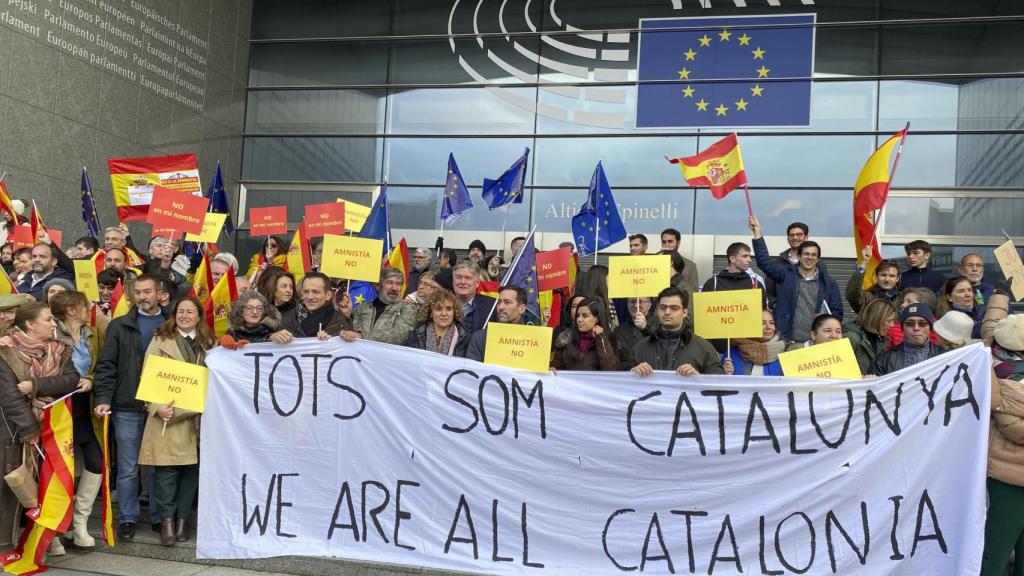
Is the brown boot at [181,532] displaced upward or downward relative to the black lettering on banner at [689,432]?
downward

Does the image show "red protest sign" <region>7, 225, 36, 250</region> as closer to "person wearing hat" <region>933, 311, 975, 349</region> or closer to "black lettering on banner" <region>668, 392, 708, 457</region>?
"black lettering on banner" <region>668, 392, 708, 457</region>

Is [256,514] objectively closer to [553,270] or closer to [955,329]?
[553,270]

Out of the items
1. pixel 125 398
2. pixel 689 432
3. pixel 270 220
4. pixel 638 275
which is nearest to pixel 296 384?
pixel 125 398

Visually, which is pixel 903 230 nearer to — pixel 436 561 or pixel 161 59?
pixel 436 561

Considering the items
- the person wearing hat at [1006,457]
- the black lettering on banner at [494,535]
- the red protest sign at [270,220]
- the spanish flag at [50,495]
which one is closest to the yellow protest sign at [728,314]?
the person wearing hat at [1006,457]

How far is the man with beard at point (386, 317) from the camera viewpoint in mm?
6672

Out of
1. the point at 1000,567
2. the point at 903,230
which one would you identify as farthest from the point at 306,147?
the point at 1000,567

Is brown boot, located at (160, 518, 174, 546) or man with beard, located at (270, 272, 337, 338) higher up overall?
man with beard, located at (270, 272, 337, 338)

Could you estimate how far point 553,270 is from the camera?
7992 millimetres

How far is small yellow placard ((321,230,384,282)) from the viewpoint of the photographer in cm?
731

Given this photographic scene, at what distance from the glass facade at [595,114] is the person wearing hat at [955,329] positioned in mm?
8275

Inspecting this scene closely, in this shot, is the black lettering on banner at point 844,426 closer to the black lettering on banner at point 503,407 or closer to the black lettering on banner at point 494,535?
the black lettering on banner at point 503,407

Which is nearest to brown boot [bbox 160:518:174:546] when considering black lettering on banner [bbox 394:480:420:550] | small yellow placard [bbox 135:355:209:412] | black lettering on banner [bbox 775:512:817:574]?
small yellow placard [bbox 135:355:209:412]

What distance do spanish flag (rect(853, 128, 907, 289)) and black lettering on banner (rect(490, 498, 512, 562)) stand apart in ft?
14.3
